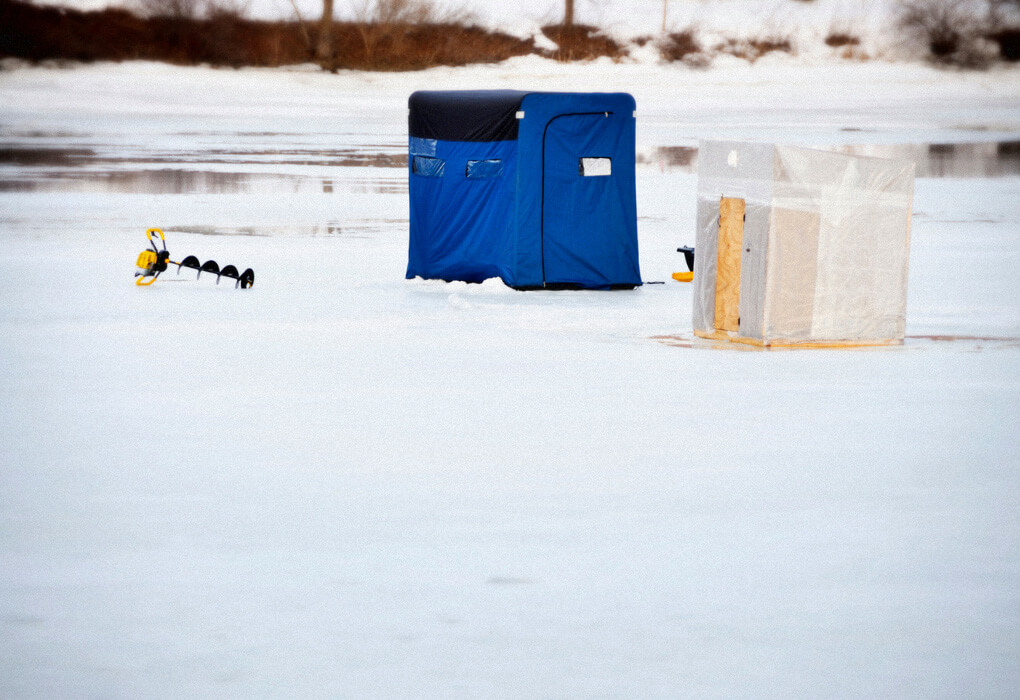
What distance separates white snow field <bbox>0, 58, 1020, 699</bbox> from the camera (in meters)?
3.87

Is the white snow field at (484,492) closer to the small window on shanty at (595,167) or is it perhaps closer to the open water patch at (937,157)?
the small window on shanty at (595,167)

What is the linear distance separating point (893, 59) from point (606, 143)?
4712 centimetres

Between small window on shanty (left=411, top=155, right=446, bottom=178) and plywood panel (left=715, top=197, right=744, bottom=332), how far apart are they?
3.80 metres

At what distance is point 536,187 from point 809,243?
3.52 metres

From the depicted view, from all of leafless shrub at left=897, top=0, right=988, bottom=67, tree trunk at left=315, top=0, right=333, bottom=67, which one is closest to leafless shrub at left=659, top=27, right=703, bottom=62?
leafless shrub at left=897, top=0, right=988, bottom=67

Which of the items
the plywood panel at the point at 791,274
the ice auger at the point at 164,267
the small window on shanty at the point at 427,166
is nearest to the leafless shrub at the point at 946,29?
the small window on shanty at the point at 427,166

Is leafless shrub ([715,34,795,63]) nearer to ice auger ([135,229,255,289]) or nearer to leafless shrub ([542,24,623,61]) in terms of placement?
leafless shrub ([542,24,623,61])

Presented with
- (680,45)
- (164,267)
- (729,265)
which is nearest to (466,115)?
(164,267)

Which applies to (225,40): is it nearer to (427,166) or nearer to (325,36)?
(325,36)

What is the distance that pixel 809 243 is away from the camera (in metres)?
8.54

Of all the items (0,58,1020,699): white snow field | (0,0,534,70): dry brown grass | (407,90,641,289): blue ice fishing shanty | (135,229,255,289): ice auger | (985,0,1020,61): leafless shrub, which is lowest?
(0,58,1020,699): white snow field

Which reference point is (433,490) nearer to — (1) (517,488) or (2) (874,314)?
(1) (517,488)

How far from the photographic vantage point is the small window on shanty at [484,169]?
11734 millimetres

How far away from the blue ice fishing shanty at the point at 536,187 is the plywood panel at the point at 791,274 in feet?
11.1
